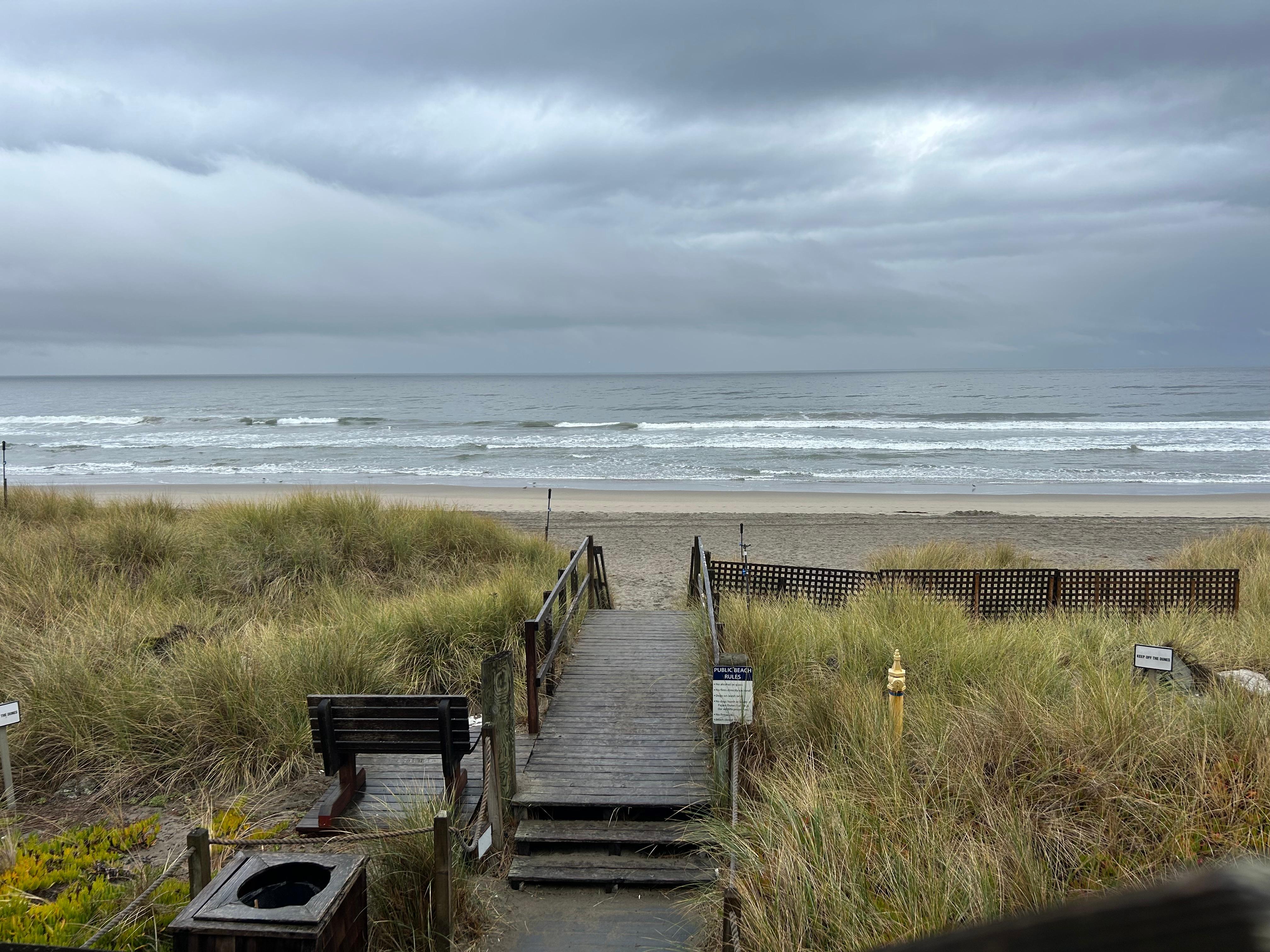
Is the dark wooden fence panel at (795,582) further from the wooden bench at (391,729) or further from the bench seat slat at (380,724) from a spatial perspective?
the bench seat slat at (380,724)

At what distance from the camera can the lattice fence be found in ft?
39.4

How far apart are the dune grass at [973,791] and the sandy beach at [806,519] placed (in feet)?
28.2

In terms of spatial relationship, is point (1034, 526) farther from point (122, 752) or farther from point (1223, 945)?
point (1223, 945)

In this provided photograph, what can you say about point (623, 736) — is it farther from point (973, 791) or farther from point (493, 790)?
point (973, 791)

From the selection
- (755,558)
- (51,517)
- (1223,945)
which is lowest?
(755,558)

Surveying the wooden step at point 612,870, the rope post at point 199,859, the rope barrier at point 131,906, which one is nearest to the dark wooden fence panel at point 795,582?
the wooden step at point 612,870

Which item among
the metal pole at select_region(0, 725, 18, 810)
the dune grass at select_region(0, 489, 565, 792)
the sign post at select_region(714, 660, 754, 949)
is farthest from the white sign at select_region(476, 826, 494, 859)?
the metal pole at select_region(0, 725, 18, 810)

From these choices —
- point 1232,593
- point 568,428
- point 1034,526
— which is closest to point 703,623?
point 1232,593

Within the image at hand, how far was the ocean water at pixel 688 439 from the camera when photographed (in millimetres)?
36281

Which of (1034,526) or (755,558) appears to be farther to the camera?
(1034,526)

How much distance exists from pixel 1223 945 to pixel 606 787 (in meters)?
6.88

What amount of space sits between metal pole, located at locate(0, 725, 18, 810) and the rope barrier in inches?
76.4

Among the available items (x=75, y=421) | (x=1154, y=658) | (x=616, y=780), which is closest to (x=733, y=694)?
(x=616, y=780)

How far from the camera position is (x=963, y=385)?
385ft
